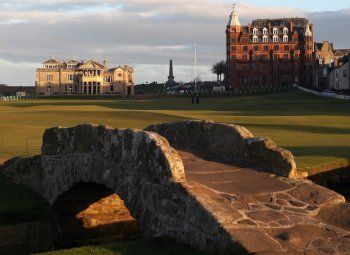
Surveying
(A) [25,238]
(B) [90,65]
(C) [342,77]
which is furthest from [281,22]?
(A) [25,238]

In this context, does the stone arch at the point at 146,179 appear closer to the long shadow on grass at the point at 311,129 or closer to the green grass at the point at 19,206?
the green grass at the point at 19,206

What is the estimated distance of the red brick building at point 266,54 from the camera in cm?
14500

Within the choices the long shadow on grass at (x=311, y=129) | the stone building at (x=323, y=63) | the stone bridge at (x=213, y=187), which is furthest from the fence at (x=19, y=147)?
the stone building at (x=323, y=63)

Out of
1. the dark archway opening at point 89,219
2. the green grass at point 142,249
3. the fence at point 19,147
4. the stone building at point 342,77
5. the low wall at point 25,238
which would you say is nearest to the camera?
the green grass at point 142,249

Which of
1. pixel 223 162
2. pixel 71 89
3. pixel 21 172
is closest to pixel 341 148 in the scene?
pixel 223 162

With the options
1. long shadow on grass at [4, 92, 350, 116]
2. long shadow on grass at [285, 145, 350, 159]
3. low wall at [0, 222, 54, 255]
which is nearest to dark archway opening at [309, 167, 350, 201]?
long shadow on grass at [285, 145, 350, 159]

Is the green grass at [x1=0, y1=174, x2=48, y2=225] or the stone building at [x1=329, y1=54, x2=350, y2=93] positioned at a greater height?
the stone building at [x1=329, y1=54, x2=350, y2=93]

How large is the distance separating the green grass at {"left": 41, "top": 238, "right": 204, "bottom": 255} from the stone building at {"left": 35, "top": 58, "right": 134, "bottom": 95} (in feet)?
538

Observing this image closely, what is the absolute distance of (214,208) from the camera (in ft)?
29.4

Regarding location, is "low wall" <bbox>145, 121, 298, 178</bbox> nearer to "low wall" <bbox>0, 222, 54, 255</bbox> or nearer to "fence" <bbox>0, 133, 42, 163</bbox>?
"low wall" <bbox>0, 222, 54, 255</bbox>

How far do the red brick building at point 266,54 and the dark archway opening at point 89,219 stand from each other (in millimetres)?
129142

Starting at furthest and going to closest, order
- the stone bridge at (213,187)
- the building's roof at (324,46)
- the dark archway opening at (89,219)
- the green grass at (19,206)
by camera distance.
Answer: the building's roof at (324,46)
the dark archway opening at (89,219)
the green grass at (19,206)
the stone bridge at (213,187)

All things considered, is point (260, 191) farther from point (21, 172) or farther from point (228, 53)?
point (228, 53)

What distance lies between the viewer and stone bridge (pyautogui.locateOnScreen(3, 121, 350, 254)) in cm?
855
